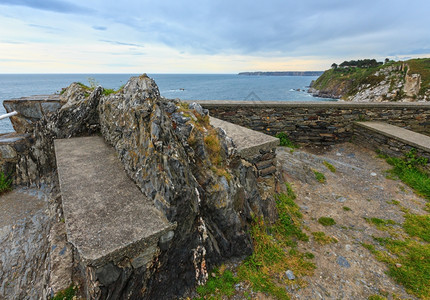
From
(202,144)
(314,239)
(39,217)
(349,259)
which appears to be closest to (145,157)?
(202,144)

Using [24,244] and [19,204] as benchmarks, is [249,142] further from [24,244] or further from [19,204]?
[19,204]

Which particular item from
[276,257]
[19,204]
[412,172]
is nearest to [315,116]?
[412,172]

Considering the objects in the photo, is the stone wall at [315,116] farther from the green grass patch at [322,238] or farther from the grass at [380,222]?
the green grass patch at [322,238]

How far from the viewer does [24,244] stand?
10.7ft

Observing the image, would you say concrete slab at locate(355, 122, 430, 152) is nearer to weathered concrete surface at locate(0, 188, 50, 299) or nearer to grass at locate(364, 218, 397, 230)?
grass at locate(364, 218, 397, 230)

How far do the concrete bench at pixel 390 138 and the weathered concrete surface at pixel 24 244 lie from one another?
9084 millimetres

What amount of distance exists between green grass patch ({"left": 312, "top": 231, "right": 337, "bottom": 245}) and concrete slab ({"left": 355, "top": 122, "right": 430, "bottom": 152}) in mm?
4647

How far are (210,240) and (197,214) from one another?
558 millimetres

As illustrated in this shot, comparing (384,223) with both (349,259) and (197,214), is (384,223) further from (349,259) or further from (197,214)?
(197,214)

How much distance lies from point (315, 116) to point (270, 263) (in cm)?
659

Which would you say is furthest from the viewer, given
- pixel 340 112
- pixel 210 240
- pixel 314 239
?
pixel 340 112

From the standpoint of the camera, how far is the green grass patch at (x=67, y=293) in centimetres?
233

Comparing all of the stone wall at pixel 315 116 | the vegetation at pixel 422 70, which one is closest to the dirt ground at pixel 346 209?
the stone wall at pixel 315 116

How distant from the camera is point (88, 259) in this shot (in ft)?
6.02
